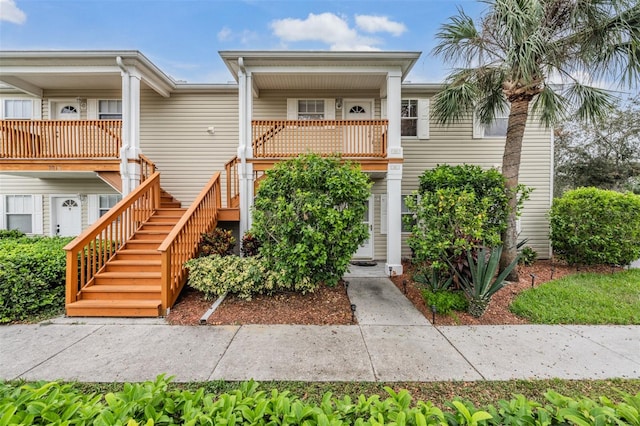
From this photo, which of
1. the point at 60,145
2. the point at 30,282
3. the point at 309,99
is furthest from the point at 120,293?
the point at 309,99

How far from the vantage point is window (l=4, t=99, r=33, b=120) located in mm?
8680

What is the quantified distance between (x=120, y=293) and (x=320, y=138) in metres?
5.67

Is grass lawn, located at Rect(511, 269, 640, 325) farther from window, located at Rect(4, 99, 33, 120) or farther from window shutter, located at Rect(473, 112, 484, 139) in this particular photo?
window, located at Rect(4, 99, 33, 120)

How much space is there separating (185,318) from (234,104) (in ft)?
22.6

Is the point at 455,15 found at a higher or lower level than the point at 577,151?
higher

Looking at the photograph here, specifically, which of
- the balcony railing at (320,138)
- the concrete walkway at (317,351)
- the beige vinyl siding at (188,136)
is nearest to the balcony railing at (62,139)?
the beige vinyl siding at (188,136)

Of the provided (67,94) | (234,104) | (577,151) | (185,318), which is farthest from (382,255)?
(577,151)

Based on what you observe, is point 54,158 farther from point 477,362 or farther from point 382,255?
point 477,362

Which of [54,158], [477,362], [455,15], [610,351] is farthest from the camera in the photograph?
[54,158]

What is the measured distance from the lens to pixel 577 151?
15336 mm

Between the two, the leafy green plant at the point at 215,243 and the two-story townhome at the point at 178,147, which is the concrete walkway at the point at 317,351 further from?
the leafy green plant at the point at 215,243

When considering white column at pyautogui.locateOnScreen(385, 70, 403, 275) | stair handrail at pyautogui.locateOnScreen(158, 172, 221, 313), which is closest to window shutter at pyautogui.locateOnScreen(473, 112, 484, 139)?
white column at pyautogui.locateOnScreen(385, 70, 403, 275)

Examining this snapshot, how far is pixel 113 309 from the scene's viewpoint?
4.70m

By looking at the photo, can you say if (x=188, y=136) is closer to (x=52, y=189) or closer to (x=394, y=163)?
(x=52, y=189)
